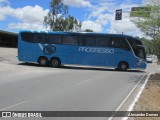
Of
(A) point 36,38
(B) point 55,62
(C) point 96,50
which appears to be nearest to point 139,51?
(C) point 96,50

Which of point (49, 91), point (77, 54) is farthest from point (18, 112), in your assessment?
point (77, 54)

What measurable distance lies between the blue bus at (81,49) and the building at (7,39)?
27.0 meters

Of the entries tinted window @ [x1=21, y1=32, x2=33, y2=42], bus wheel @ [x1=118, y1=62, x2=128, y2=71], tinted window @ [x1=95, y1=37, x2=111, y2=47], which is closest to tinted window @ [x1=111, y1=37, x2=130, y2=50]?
tinted window @ [x1=95, y1=37, x2=111, y2=47]

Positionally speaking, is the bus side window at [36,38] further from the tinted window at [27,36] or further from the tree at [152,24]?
the tree at [152,24]

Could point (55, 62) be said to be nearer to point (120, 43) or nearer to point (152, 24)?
point (120, 43)

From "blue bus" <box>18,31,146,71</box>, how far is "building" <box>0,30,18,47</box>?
26999 mm

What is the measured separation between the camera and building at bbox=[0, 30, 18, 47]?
A: 62.9 metres

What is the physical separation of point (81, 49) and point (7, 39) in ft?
118

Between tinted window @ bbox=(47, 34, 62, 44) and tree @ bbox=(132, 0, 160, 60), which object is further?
tinted window @ bbox=(47, 34, 62, 44)

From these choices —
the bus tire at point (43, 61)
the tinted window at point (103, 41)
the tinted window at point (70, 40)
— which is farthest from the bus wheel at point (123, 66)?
the bus tire at point (43, 61)

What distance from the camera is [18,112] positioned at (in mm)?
10141

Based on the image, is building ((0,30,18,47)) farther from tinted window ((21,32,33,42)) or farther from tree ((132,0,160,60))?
tree ((132,0,160,60))

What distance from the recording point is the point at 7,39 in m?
67.2

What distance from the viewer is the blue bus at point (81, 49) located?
1320 inches
